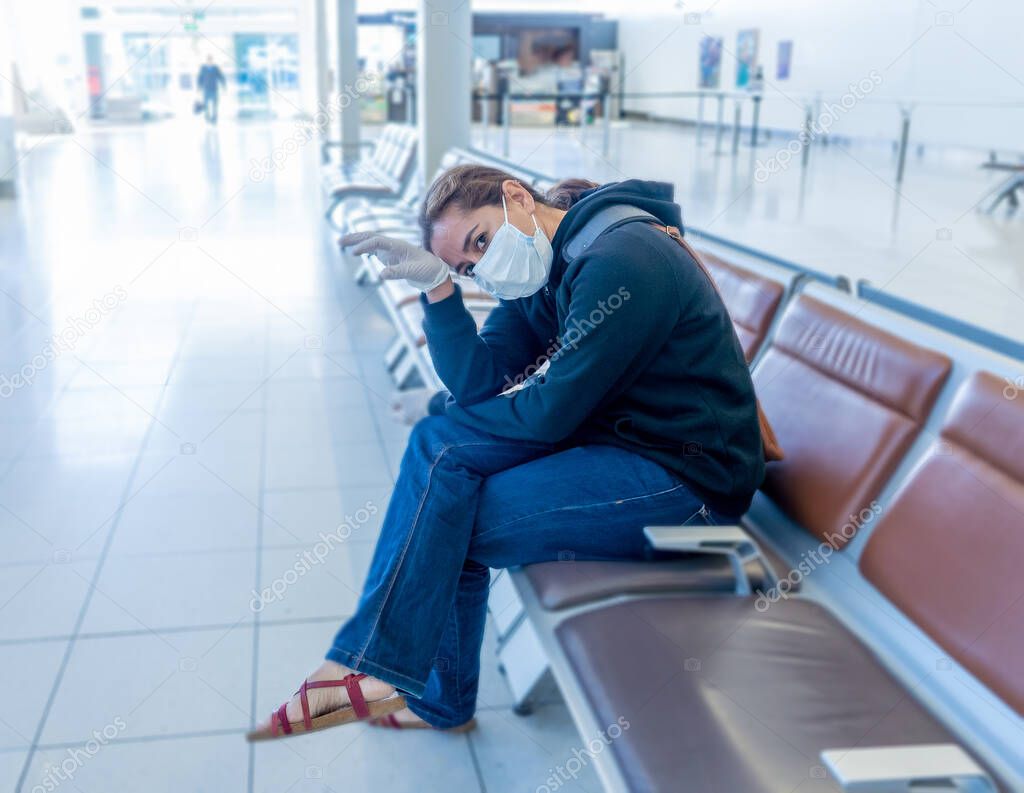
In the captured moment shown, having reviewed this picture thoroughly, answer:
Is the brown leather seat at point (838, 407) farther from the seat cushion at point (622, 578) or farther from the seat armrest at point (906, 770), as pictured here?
the seat armrest at point (906, 770)

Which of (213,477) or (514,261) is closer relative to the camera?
(514,261)

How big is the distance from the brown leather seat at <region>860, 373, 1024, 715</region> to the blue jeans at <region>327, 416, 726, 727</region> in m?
0.35

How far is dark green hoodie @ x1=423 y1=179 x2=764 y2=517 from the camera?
1528mm

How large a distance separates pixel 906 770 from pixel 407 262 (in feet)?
3.72

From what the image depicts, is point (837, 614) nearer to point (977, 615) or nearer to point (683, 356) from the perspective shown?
point (977, 615)

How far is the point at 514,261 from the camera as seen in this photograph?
174 cm

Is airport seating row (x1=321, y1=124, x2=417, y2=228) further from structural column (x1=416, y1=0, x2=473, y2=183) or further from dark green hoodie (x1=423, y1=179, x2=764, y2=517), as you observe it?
dark green hoodie (x1=423, y1=179, x2=764, y2=517)

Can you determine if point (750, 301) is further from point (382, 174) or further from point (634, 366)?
point (382, 174)

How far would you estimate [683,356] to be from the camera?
1596 mm

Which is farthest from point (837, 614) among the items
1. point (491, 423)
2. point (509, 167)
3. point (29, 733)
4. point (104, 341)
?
point (104, 341)

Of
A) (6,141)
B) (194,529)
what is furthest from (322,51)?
(194,529)

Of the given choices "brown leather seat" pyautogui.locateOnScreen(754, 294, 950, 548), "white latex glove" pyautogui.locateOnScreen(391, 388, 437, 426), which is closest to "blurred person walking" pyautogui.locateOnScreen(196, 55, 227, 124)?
"white latex glove" pyautogui.locateOnScreen(391, 388, 437, 426)

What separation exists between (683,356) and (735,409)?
0.45 ft

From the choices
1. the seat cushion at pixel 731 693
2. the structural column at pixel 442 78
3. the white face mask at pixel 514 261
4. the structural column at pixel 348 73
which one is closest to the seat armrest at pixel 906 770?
the seat cushion at pixel 731 693
